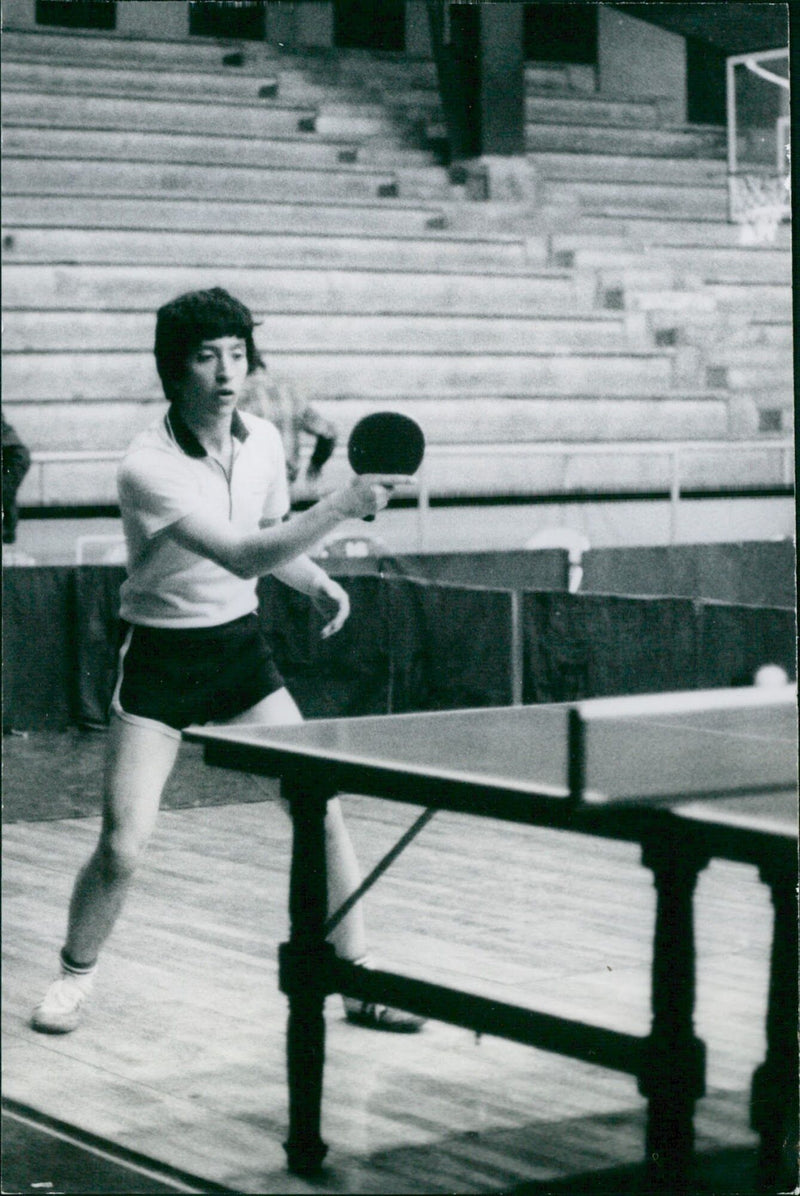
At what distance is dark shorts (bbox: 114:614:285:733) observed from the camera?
3492mm

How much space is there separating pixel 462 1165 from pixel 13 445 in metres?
5.32

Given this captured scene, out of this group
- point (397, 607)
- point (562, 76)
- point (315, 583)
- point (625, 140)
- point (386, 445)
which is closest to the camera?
point (386, 445)

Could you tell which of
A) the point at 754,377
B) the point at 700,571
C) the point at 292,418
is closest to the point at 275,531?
→ the point at 292,418

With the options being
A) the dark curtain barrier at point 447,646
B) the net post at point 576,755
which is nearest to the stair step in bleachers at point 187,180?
the dark curtain barrier at point 447,646

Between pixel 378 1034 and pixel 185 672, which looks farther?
pixel 378 1034

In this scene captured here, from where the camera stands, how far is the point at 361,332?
12586mm

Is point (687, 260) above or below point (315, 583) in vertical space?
above

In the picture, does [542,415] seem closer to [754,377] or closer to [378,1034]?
[754,377]

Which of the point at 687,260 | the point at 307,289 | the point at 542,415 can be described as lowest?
the point at 542,415

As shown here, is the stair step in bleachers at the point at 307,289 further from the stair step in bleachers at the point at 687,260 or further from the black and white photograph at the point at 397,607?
the stair step in bleachers at the point at 687,260

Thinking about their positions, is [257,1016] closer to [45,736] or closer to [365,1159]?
[365,1159]

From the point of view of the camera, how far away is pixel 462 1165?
3.02 m

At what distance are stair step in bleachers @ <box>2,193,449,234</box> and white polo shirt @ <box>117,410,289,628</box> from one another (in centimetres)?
887

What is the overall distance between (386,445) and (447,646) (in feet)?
15.6
